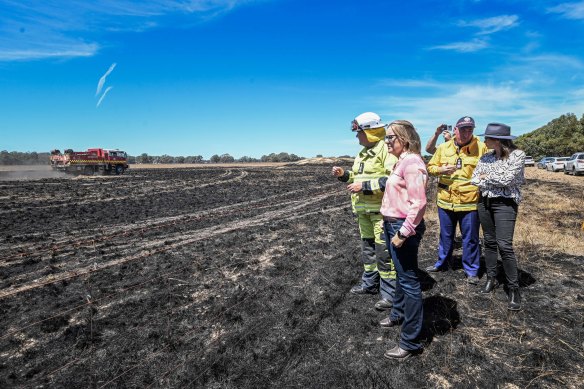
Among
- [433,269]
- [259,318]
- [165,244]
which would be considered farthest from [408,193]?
[165,244]

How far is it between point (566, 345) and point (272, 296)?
10.6ft

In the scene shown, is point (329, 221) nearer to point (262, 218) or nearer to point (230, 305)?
point (262, 218)

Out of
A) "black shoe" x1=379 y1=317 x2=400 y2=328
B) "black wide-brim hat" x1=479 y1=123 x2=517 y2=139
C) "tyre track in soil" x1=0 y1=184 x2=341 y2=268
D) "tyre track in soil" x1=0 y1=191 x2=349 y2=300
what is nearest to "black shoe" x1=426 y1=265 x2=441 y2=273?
"black shoe" x1=379 y1=317 x2=400 y2=328

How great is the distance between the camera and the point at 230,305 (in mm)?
4453

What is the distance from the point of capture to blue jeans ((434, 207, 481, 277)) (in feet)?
Result: 15.0

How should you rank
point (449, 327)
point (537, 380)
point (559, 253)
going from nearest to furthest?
point (537, 380)
point (449, 327)
point (559, 253)

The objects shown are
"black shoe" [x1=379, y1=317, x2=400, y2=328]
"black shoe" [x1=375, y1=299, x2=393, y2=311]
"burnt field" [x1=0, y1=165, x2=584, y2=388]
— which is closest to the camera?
"burnt field" [x1=0, y1=165, x2=584, y2=388]

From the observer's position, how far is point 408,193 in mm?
2832

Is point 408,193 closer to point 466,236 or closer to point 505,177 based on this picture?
point 505,177

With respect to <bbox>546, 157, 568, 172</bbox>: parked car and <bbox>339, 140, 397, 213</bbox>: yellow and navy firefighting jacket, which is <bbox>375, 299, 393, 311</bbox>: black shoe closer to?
<bbox>339, 140, 397, 213</bbox>: yellow and navy firefighting jacket

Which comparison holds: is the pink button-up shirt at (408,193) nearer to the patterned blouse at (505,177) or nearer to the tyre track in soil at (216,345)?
the patterned blouse at (505,177)

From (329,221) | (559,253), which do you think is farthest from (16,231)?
(559,253)

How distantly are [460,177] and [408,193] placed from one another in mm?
2158

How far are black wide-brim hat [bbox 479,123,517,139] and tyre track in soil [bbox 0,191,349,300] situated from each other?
622cm
